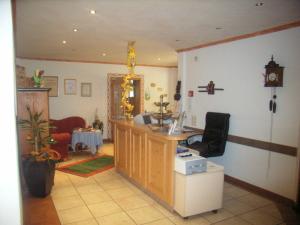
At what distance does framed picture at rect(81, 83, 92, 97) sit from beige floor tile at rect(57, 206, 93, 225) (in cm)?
437

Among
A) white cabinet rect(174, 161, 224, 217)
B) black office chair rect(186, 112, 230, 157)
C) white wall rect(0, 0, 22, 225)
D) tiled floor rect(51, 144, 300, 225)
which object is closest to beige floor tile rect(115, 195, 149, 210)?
tiled floor rect(51, 144, 300, 225)

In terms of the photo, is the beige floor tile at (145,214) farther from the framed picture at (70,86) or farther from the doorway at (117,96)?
the framed picture at (70,86)

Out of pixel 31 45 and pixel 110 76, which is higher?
pixel 31 45

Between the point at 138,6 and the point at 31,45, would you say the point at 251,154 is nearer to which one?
the point at 138,6

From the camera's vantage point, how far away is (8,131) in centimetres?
164

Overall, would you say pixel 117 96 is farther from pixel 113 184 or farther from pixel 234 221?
pixel 234 221

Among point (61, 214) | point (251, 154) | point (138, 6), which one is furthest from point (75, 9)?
point (251, 154)

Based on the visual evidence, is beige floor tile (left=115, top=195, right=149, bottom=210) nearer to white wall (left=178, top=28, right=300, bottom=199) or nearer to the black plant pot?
the black plant pot

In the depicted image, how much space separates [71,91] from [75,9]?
444cm

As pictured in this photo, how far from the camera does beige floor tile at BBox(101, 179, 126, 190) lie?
390 centimetres

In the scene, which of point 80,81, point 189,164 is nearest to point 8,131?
point 189,164

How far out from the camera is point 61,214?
2.99 m

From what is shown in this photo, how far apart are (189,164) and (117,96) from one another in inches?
206

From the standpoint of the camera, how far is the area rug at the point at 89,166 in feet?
15.3
